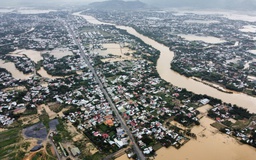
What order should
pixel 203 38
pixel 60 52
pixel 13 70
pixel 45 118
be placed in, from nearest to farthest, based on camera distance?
pixel 45 118, pixel 13 70, pixel 60 52, pixel 203 38

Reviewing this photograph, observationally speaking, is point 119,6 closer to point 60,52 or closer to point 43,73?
point 60,52

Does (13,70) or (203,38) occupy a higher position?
(203,38)

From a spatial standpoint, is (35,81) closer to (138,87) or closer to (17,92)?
(17,92)

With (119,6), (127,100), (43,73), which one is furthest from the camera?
(119,6)

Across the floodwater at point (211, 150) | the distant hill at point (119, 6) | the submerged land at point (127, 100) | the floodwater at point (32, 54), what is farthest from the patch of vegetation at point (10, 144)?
the distant hill at point (119, 6)

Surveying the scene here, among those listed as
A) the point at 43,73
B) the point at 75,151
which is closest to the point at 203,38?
the point at 43,73

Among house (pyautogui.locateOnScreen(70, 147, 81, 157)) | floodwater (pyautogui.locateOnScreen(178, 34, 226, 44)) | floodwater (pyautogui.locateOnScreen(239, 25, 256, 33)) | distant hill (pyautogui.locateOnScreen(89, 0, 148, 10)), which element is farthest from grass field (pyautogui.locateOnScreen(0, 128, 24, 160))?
distant hill (pyautogui.locateOnScreen(89, 0, 148, 10))

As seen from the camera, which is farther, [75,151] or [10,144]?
[10,144]
